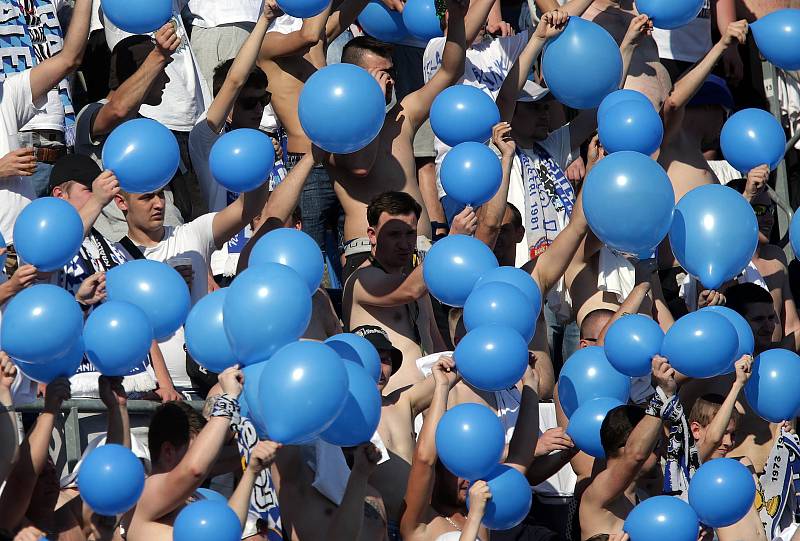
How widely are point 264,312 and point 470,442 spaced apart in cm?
105

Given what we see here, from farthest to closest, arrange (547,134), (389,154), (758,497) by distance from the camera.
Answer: (547,134)
(389,154)
(758,497)

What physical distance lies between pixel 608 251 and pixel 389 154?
3.92ft

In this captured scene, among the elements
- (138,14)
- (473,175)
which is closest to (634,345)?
(473,175)

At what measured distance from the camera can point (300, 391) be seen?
17.7 ft

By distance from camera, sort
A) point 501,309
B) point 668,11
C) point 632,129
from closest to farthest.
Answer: point 501,309 < point 632,129 < point 668,11

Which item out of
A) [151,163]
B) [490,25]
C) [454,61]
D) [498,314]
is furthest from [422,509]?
[490,25]

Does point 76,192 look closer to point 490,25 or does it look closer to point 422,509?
point 422,509

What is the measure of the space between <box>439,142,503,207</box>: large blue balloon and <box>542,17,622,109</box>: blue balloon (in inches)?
22.3

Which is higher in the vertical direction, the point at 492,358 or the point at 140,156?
the point at 140,156

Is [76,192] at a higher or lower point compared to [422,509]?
higher

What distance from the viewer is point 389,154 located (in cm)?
811

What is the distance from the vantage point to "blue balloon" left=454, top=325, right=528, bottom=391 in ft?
20.8

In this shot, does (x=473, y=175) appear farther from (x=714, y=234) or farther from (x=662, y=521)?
(x=662, y=521)

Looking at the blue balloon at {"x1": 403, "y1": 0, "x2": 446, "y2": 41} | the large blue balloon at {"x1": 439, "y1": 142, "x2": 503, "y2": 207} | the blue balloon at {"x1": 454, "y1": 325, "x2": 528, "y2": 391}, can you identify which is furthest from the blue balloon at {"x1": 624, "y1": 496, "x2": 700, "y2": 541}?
the blue balloon at {"x1": 403, "y1": 0, "x2": 446, "y2": 41}
